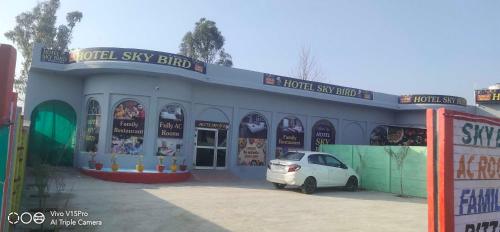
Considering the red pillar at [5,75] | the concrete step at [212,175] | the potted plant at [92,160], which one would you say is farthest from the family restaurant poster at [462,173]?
the potted plant at [92,160]

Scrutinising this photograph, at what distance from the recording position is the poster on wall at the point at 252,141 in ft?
69.3

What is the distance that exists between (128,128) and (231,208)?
8.12 metres

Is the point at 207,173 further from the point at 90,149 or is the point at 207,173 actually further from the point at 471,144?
the point at 471,144

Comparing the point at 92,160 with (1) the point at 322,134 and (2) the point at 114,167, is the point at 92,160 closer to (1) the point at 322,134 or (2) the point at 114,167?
(2) the point at 114,167

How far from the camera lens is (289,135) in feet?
74.9

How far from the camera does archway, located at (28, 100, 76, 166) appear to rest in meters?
19.1

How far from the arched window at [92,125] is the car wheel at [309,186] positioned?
8.45m

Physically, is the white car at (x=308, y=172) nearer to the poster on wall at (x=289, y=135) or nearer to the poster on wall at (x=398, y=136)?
the poster on wall at (x=289, y=135)

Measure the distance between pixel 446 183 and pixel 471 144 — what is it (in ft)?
1.82

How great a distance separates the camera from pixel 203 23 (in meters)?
46.4

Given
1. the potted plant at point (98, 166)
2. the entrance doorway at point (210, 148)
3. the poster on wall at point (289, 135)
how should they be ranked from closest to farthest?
1. the potted plant at point (98, 166)
2. the entrance doorway at point (210, 148)
3. the poster on wall at point (289, 135)

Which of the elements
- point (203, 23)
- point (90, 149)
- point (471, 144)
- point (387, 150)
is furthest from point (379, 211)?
point (203, 23)

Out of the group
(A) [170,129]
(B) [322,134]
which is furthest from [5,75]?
(B) [322,134]

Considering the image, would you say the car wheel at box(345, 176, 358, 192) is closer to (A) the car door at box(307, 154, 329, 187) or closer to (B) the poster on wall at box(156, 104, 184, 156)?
(A) the car door at box(307, 154, 329, 187)
